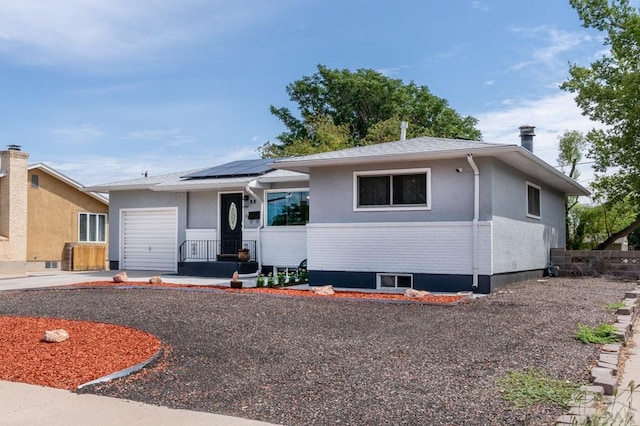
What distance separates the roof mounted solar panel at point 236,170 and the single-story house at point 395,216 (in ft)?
0.35

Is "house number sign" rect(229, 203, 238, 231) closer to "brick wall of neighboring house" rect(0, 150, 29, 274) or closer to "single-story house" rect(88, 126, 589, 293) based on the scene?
"single-story house" rect(88, 126, 589, 293)

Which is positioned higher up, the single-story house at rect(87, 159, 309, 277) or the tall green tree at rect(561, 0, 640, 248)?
the tall green tree at rect(561, 0, 640, 248)

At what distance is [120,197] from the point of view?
21484 mm

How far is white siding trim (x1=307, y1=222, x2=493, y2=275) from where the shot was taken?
42.7 ft

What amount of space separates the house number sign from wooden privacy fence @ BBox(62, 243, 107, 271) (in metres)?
9.13

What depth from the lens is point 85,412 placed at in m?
4.86

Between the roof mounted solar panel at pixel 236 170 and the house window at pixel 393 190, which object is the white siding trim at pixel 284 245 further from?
the house window at pixel 393 190

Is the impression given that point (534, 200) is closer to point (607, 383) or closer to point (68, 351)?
point (607, 383)

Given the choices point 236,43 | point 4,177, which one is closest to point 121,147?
point 4,177

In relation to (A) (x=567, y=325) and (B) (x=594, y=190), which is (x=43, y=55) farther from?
(B) (x=594, y=190)

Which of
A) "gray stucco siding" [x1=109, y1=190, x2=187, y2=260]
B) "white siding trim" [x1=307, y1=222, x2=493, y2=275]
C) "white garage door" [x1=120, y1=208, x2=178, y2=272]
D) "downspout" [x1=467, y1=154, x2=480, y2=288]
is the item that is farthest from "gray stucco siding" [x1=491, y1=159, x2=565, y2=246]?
"white garage door" [x1=120, y1=208, x2=178, y2=272]

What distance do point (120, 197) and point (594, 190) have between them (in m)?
19.4

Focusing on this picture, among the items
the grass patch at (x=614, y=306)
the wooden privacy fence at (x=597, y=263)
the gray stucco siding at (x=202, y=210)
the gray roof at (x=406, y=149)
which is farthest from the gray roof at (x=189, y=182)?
the grass patch at (x=614, y=306)

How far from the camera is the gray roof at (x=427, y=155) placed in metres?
12.5
